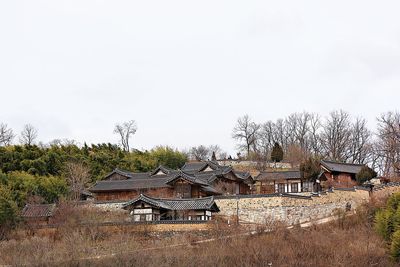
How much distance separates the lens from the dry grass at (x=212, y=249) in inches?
909

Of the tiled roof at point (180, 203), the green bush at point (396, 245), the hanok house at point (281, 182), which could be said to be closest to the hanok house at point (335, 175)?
the hanok house at point (281, 182)

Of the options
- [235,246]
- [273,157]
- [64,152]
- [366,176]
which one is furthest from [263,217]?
[273,157]

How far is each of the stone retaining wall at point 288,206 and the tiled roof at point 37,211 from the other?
9511mm

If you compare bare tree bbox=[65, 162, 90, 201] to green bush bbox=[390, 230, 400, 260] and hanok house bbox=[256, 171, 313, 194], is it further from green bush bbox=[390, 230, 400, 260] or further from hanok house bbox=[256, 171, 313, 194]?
green bush bbox=[390, 230, 400, 260]

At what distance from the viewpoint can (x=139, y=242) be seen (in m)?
27.3

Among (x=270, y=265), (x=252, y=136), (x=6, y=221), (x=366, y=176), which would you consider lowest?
(x=270, y=265)

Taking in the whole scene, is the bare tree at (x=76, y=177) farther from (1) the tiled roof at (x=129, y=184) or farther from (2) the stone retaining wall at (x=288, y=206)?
(2) the stone retaining wall at (x=288, y=206)

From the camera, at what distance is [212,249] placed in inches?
984

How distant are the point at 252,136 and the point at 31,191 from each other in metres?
36.9

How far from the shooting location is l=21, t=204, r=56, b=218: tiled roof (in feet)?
102

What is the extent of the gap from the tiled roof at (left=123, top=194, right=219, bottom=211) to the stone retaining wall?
1.23 meters

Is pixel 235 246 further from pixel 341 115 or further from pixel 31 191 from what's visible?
pixel 341 115

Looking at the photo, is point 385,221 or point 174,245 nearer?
point 385,221

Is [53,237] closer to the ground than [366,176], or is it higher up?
closer to the ground
